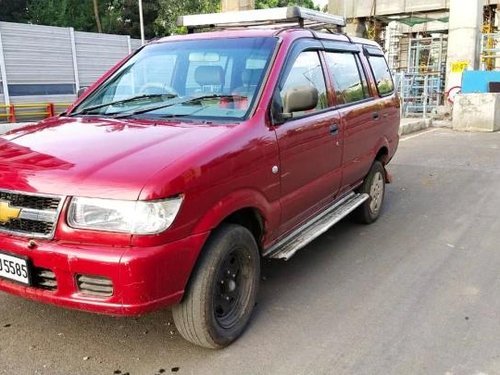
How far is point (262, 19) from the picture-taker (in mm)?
4754

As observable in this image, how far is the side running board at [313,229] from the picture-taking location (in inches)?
150

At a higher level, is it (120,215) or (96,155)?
(96,155)

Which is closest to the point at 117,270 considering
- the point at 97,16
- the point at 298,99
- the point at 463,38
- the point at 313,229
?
the point at 298,99

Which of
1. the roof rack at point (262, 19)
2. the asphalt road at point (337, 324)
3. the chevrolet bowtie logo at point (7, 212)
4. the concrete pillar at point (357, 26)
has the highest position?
the concrete pillar at point (357, 26)

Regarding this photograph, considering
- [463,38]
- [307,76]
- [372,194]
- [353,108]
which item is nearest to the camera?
[307,76]

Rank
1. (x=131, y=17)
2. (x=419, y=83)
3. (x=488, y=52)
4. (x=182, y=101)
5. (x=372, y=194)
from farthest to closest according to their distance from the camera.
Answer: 1. (x=131, y=17)
2. (x=419, y=83)
3. (x=488, y=52)
4. (x=372, y=194)
5. (x=182, y=101)

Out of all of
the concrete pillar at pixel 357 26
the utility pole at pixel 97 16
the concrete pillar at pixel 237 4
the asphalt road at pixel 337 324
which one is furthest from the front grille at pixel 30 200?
the utility pole at pixel 97 16

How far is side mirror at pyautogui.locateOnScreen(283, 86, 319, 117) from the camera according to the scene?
12.0ft

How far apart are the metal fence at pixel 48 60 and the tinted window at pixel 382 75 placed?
1752cm

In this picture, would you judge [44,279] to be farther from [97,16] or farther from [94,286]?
[97,16]

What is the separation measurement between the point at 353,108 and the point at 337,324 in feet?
7.27

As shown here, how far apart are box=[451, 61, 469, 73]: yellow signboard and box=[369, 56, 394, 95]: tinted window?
13.3 m

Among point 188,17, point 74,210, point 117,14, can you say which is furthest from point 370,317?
point 117,14

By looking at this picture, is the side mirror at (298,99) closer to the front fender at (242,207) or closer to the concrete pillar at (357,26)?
Answer: the front fender at (242,207)
